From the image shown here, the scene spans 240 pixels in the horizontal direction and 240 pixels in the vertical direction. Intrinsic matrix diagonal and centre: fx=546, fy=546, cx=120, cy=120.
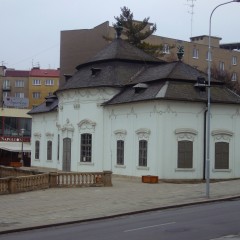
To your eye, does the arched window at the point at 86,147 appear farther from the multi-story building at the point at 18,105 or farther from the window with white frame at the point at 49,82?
the window with white frame at the point at 49,82

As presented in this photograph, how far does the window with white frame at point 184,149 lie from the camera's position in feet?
124

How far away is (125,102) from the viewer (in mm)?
40375

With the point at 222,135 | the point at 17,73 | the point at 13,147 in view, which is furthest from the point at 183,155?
the point at 17,73

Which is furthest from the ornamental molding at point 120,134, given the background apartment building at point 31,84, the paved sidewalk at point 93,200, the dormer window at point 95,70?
the background apartment building at point 31,84

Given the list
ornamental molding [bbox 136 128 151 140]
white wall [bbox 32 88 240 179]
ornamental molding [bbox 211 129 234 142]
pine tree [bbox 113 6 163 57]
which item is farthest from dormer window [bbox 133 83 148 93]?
pine tree [bbox 113 6 163 57]

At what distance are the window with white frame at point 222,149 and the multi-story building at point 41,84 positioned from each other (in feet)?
264

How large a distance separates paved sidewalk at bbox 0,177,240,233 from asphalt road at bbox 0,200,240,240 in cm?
121

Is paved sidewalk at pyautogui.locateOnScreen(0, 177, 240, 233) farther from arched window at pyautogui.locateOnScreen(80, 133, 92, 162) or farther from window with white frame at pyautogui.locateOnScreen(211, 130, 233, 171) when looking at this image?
arched window at pyautogui.locateOnScreen(80, 133, 92, 162)

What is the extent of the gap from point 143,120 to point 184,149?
3.67 m

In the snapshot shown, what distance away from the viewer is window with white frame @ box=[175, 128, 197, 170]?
37656mm

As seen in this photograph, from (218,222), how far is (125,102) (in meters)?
23.5

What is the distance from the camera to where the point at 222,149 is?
3888cm

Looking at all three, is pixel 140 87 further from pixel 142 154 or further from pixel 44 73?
pixel 44 73

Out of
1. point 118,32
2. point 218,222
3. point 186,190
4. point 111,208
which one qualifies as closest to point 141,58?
point 118,32
